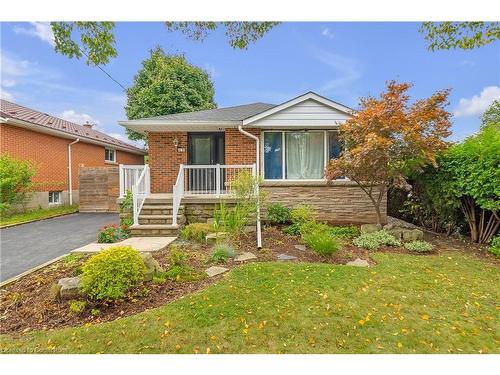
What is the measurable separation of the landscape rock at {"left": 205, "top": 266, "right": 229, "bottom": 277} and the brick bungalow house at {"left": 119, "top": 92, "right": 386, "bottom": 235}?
3316 millimetres

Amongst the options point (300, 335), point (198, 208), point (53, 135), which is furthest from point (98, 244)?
point (53, 135)

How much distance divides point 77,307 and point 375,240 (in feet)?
19.5

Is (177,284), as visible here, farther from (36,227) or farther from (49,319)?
(36,227)

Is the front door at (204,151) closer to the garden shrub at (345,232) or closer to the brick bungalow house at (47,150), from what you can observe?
the garden shrub at (345,232)

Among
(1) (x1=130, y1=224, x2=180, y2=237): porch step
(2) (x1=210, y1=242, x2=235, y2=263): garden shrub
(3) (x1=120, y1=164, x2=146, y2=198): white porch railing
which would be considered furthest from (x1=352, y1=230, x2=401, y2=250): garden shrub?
(3) (x1=120, y1=164, x2=146, y2=198): white porch railing

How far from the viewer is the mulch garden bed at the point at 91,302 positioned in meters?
3.08

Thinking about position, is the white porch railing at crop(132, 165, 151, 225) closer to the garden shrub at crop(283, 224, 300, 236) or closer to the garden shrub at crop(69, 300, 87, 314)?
the garden shrub at crop(69, 300, 87, 314)

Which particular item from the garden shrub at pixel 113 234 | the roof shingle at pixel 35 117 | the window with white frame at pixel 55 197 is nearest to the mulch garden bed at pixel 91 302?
the garden shrub at pixel 113 234

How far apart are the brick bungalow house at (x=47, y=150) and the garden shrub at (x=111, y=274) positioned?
10.8 meters

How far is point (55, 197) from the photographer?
13.0 m

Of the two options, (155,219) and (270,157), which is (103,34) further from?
(270,157)

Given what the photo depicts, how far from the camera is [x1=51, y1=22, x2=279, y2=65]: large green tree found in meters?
4.60

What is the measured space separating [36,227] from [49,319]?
7.15 m

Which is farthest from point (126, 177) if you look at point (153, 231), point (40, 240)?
point (40, 240)
